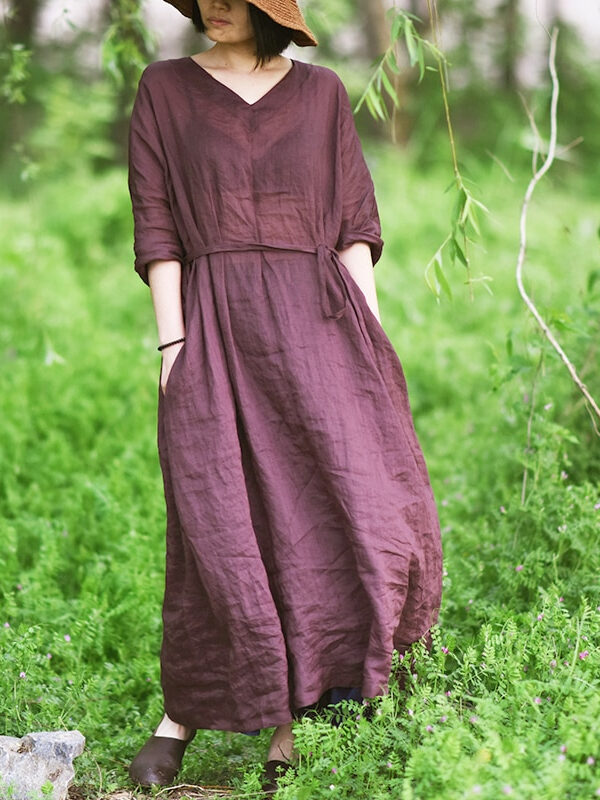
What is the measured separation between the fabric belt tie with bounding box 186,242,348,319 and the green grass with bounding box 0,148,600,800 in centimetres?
95

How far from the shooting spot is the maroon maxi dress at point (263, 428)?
2.61m

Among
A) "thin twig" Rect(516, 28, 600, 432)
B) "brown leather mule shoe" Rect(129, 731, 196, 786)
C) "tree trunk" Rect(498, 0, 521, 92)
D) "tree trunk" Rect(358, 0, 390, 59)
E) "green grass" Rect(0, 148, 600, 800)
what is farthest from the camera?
"tree trunk" Rect(498, 0, 521, 92)

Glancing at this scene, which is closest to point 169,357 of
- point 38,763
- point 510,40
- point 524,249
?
point 38,763

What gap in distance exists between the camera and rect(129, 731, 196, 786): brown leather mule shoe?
2748 mm

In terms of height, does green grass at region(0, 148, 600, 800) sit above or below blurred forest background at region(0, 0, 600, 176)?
below

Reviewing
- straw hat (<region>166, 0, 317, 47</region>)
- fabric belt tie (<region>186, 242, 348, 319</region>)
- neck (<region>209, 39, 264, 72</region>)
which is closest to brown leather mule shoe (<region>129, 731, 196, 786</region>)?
fabric belt tie (<region>186, 242, 348, 319</region>)

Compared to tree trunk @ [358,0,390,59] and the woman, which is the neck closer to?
the woman

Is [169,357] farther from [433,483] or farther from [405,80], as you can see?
[405,80]

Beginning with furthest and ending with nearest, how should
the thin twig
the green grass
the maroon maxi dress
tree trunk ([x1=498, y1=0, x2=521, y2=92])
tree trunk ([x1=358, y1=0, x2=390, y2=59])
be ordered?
1. tree trunk ([x1=498, y1=0, x2=521, y2=92])
2. tree trunk ([x1=358, y1=0, x2=390, y2=59])
3. the thin twig
4. the maroon maxi dress
5. the green grass

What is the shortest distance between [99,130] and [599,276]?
8.62 m

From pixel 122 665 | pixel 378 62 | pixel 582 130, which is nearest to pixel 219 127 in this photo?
pixel 378 62

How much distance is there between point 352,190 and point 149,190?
55cm

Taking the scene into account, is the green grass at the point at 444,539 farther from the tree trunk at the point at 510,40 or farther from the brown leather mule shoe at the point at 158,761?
the tree trunk at the point at 510,40

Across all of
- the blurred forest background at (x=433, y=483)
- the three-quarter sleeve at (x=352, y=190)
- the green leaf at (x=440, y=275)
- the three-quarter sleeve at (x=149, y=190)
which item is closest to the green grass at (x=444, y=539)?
the blurred forest background at (x=433, y=483)
